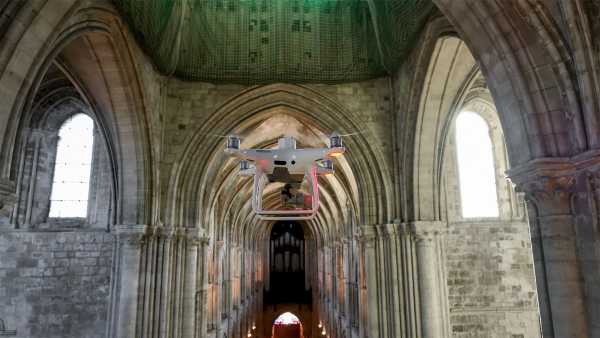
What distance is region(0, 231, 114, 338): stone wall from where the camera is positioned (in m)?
12.3

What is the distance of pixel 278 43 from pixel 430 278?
706cm

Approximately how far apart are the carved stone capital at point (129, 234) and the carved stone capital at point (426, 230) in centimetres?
A: 632

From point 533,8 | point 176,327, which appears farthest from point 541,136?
point 176,327

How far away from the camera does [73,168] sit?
44.1ft

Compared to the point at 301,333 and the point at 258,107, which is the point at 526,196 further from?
the point at 301,333

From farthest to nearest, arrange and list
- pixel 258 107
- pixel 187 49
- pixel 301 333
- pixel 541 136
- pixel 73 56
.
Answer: pixel 301 333, pixel 258 107, pixel 187 49, pixel 73 56, pixel 541 136

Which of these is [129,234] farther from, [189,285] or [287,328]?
[287,328]

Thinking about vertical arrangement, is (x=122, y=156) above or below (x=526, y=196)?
above

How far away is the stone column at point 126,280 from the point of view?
9.78 meters

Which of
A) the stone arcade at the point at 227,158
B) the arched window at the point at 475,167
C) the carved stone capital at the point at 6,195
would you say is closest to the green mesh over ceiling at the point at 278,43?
the stone arcade at the point at 227,158

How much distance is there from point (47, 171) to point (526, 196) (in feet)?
42.8

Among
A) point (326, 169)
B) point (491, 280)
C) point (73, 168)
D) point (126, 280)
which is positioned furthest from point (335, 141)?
point (73, 168)

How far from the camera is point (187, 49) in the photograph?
11.4 meters

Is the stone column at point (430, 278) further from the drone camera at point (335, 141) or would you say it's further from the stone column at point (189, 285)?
the stone column at point (189, 285)
